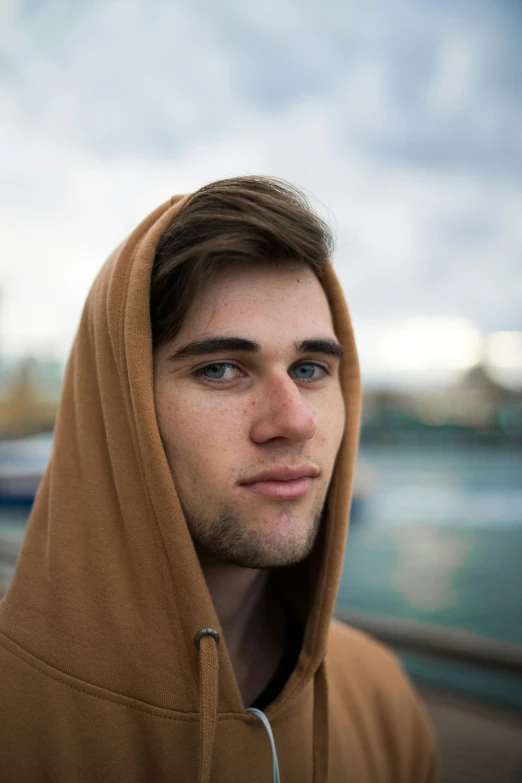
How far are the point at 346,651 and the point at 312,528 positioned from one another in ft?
2.87

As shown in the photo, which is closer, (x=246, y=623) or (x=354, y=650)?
(x=246, y=623)

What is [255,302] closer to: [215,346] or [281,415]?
[215,346]

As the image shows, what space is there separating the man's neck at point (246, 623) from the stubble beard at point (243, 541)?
0.17 m

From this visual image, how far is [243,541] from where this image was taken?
1.39 metres

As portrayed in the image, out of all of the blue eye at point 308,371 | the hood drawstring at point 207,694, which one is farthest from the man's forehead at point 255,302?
the hood drawstring at point 207,694

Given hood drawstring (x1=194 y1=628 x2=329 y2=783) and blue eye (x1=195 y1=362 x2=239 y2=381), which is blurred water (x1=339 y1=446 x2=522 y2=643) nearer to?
hood drawstring (x1=194 y1=628 x2=329 y2=783)

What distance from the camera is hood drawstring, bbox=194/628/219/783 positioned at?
1.24 m

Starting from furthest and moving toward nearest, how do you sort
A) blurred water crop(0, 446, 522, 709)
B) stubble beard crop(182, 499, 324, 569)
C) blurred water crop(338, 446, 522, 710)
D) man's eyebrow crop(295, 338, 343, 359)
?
blurred water crop(0, 446, 522, 709), blurred water crop(338, 446, 522, 710), man's eyebrow crop(295, 338, 343, 359), stubble beard crop(182, 499, 324, 569)

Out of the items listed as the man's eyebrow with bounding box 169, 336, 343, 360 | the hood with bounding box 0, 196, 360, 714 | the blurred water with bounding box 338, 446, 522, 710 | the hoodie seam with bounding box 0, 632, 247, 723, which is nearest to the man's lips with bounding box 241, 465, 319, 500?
the hood with bounding box 0, 196, 360, 714

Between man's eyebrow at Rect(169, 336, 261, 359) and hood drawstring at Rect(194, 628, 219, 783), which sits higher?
man's eyebrow at Rect(169, 336, 261, 359)

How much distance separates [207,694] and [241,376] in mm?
800

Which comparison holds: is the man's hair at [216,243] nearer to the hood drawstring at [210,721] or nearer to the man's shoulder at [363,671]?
the hood drawstring at [210,721]

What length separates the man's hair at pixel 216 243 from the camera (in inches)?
57.6

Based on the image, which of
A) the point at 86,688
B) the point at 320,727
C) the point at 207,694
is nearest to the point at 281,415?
the point at 207,694
